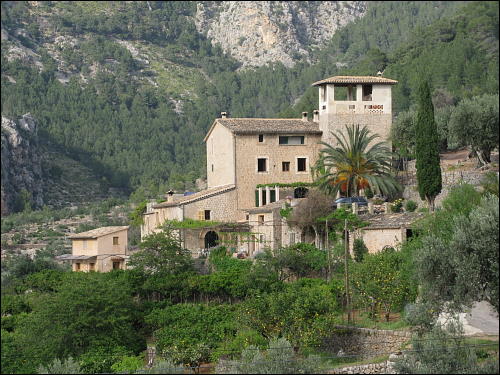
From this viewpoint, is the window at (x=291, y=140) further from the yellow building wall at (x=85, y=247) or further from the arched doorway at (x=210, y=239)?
the yellow building wall at (x=85, y=247)

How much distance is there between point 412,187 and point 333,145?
4371 mm

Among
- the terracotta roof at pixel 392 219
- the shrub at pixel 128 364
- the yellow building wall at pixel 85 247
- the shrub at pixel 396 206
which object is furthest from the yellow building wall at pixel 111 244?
the shrub at pixel 128 364

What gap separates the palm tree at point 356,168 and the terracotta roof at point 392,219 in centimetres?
267

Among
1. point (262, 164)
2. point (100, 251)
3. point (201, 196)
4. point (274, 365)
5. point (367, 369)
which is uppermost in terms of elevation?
point (262, 164)

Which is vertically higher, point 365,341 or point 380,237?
point 380,237

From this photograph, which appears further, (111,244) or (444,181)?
(111,244)

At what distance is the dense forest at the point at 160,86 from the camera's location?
81.9m

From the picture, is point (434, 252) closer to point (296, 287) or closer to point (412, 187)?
point (296, 287)

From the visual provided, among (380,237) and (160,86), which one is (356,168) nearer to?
(380,237)

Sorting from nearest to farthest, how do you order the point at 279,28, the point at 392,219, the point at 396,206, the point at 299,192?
the point at 392,219 → the point at 396,206 → the point at 299,192 → the point at 279,28

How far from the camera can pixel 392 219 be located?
4062 cm

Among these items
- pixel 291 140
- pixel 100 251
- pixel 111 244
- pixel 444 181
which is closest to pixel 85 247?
pixel 100 251

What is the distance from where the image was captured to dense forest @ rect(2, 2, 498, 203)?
81.9m

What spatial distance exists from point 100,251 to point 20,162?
43924mm
